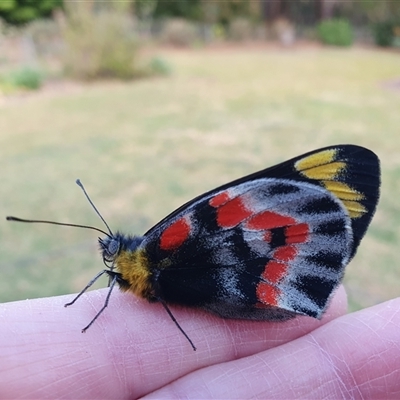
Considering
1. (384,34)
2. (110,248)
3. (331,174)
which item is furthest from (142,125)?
(384,34)

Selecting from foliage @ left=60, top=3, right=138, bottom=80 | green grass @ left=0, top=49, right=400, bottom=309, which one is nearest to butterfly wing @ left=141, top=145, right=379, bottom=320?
green grass @ left=0, top=49, right=400, bottom=309

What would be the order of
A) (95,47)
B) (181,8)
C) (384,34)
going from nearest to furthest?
(95,47) → (384,34) → (181,8)

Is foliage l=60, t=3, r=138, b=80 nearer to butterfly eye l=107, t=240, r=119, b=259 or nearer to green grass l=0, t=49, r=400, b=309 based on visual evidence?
green grass l=0, t=49, r=400, b=309

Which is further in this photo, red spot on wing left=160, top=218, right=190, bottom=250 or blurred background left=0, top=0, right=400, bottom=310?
blurred background left=0, top=0, right=400, bottom=310

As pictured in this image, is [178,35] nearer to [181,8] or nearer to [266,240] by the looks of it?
[181,8]

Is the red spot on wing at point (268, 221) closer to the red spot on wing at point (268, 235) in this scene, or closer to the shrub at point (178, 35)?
the red spot on wing at point (268, 235)

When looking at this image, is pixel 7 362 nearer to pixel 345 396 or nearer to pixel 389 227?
pixel 345 396
